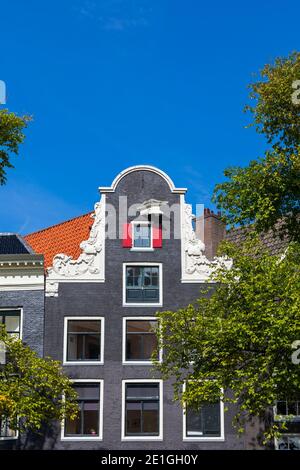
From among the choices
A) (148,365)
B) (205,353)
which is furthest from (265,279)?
(148,365)

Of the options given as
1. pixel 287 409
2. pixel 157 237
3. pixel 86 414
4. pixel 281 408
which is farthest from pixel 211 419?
pixel 157 237

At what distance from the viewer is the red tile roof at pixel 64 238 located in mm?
45562

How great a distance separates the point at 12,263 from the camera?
133ft

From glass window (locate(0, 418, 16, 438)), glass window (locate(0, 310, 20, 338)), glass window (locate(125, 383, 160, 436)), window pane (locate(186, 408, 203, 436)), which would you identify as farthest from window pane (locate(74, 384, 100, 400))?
window pane (locate(186, 408, 203, 436))

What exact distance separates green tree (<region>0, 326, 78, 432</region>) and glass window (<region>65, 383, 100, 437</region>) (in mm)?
802

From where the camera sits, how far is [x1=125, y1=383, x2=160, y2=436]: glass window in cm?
3938

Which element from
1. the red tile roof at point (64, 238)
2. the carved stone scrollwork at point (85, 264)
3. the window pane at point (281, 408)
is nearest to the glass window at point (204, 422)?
the window pane at point (281, 408)

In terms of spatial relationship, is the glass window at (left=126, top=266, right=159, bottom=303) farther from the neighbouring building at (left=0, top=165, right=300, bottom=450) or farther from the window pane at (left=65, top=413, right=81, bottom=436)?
the window pane at (left=65, top=413, right=81, bottom=436)

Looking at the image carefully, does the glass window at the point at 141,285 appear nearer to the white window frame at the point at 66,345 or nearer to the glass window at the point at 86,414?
the white window frame at the point at 66,345

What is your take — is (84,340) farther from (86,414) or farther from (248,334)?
(248,334)

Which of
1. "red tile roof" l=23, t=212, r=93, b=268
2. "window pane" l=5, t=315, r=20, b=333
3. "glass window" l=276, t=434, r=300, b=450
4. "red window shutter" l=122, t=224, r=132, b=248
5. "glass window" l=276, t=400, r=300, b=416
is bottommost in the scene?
"glass window" l=276, t=434, r=300, b=450

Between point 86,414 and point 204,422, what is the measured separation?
5.53 m

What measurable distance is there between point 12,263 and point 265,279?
14.9 m

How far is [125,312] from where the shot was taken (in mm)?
40406
